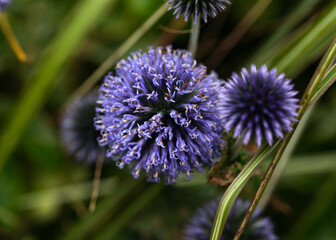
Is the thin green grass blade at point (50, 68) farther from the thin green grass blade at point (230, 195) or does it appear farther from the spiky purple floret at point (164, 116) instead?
the thin green grass blade at point (230, 195)

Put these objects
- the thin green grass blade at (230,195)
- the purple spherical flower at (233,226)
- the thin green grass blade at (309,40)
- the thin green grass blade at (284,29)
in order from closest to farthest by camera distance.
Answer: the thin green grass blade at (230,195) → the thin green grass blade at (309,40) → the purple spherical flower at (233,226) → the thin green grass blade at (284,29)

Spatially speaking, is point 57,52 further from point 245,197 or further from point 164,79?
point 245,197

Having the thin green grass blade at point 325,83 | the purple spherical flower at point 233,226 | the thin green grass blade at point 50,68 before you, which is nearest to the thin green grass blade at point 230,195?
the thin green grass blade at point 325,83

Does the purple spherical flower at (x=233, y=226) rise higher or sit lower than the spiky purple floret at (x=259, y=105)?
lower

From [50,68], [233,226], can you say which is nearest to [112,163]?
[50,68]

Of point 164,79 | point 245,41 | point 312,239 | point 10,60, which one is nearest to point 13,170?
point 10,60

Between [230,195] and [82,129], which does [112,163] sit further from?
[230,195]
